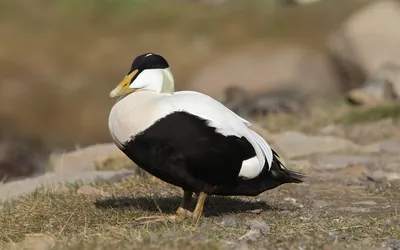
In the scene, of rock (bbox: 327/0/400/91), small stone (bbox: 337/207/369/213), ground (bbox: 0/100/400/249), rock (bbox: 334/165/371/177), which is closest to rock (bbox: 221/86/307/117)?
rock (bbox: 327/0/400/91)

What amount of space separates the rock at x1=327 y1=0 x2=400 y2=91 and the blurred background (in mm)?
25

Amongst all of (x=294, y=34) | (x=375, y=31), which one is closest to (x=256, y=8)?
(x=294, y=34)

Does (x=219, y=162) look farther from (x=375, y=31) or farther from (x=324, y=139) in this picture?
(x=375, y=31)

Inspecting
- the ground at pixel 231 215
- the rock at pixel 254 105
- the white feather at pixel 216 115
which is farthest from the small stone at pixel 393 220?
the rock at pixel 254 105

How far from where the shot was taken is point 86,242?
14.5 feet

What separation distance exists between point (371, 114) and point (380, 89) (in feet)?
8.94

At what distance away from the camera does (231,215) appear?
5586 mm

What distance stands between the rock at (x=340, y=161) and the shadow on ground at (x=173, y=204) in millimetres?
2244

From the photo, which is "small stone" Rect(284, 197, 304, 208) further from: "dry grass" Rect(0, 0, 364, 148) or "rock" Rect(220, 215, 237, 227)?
"dry grass" Rect(0, 0, 364, 148)

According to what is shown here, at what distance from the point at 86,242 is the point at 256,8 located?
24556 millimetres

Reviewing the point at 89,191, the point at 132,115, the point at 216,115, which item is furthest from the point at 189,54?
the point at 132,115

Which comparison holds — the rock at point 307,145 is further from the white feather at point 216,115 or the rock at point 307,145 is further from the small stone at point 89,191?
the white feather at point 216,115

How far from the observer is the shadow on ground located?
584 centimetres

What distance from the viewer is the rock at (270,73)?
2042 centimetres
